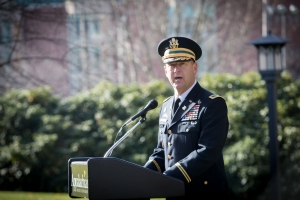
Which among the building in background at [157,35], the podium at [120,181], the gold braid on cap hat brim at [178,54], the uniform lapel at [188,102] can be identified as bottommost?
the podium at [120,181]

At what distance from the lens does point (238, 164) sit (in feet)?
37.6

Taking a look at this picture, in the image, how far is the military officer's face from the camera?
16.2 feet

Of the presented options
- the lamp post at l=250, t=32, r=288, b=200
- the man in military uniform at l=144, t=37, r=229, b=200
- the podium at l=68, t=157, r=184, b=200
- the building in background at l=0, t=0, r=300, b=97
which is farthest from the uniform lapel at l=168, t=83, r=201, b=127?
the building in background at l=0, t=0, r=300, b=97

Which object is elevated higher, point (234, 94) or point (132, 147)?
point (234, 94)

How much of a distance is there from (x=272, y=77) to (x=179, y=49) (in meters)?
5.35

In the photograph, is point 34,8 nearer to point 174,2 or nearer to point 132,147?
point 132,147

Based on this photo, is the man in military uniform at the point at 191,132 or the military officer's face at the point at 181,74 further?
the military officer's face at the point at 181,74

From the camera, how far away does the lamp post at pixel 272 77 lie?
9922mm

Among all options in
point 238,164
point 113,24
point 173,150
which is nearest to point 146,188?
point 173,150

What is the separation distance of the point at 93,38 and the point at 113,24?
15.7 feet

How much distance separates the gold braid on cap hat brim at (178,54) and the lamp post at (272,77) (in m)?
5.13

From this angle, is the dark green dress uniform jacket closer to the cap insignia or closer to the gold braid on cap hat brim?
the gold braid on cap hat brim

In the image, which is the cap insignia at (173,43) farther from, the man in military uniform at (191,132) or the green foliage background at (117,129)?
the green foliage background at (117,129)

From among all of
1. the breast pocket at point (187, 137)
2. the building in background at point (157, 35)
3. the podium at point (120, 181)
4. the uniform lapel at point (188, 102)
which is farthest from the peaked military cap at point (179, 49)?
the building in background at point (157, 35)
